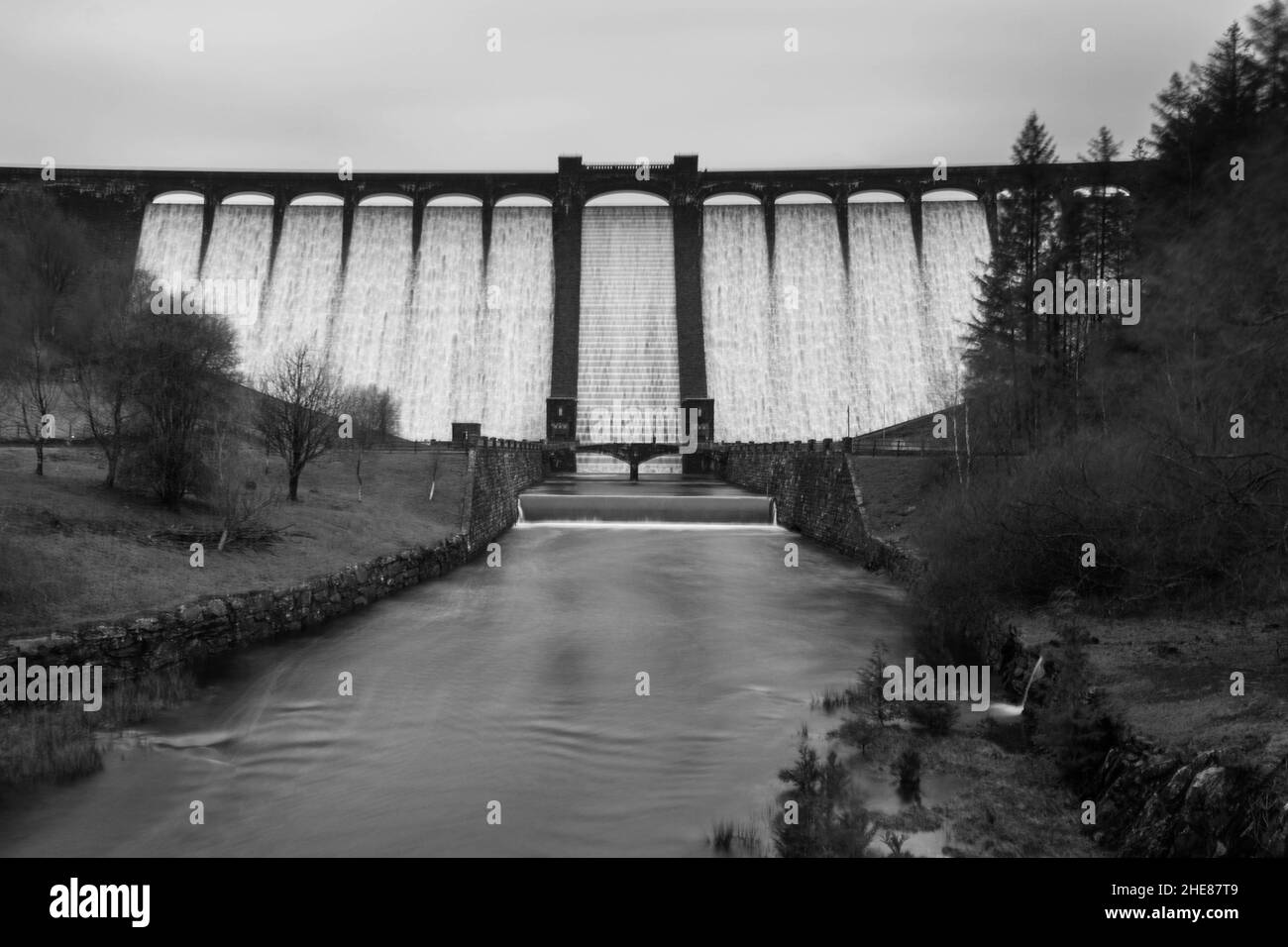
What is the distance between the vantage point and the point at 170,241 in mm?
57062

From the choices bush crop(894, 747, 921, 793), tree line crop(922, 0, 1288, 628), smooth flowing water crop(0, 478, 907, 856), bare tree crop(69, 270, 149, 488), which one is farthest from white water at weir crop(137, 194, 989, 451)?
bush crop(894, 747, 921, 793)

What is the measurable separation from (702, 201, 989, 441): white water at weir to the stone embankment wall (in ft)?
87.4

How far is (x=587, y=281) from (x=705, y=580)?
35521 mm

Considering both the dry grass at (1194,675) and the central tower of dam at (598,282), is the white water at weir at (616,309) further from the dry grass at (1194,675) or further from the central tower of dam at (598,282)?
the dry grass at (1194,675)

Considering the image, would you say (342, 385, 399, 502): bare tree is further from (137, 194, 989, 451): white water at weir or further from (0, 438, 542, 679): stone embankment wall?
(0, 438, 542, 679): stone embankment wall

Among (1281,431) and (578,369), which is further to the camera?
(578,369)

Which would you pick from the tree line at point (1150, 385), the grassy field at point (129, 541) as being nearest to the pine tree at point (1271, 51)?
the tree line at point (1150, 385)

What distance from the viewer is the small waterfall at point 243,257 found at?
180 feet

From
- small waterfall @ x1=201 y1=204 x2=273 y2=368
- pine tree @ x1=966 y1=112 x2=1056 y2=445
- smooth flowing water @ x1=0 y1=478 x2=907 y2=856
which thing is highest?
small waterfall @ x1=201 y1=204 x2=273 y2=368

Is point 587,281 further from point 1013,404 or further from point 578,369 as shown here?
point 1013,404

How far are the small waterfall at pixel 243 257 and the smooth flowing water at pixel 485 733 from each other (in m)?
39.0

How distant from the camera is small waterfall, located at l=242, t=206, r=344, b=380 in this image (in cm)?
5381
